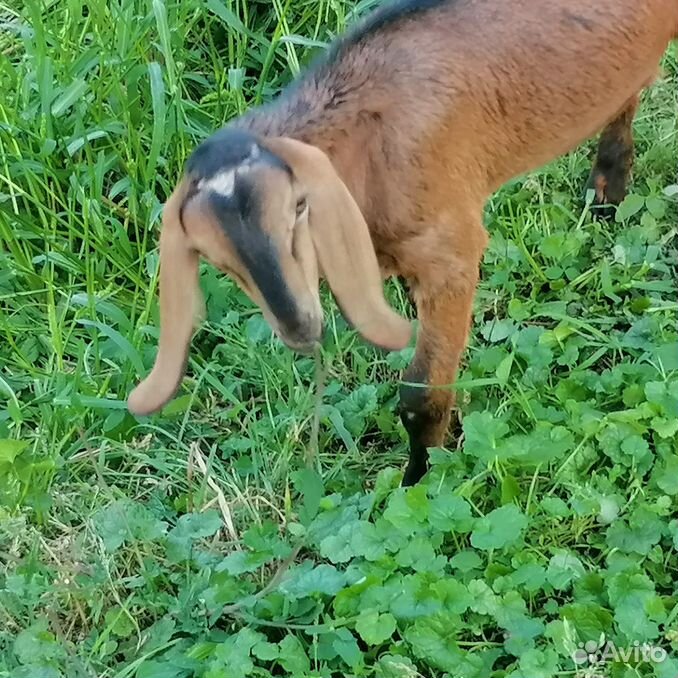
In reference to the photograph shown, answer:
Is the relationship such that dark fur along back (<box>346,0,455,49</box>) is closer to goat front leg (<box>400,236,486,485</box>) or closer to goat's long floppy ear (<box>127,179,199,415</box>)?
goat front leg (<box>400,236,486,485</box>)

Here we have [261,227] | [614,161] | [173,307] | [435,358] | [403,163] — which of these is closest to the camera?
[261,227]

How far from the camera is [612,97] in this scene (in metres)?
3.34

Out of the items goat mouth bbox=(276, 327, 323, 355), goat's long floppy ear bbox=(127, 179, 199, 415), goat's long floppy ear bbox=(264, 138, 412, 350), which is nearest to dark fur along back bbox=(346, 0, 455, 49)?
goat's long floppy ear bbox=(264, 138, 412, 350)

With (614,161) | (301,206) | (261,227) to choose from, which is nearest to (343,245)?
(301,206)

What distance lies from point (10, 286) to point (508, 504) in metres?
1.97

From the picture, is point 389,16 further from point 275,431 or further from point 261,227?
point 275,431

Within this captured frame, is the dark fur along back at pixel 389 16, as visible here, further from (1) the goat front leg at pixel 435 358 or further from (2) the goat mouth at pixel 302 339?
(2) the goat mouth at pixel 302 339

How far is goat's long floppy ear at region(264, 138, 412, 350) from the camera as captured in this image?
249cm

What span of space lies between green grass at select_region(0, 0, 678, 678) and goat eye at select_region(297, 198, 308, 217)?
0.82 m

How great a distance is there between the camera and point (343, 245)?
2551 millimetres

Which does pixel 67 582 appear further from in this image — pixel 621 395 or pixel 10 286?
pixel 621 395

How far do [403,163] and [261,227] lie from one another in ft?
2.05

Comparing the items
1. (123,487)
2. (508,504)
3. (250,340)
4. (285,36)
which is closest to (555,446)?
(508,504)

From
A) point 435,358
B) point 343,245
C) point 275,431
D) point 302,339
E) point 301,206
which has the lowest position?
point 275,431
